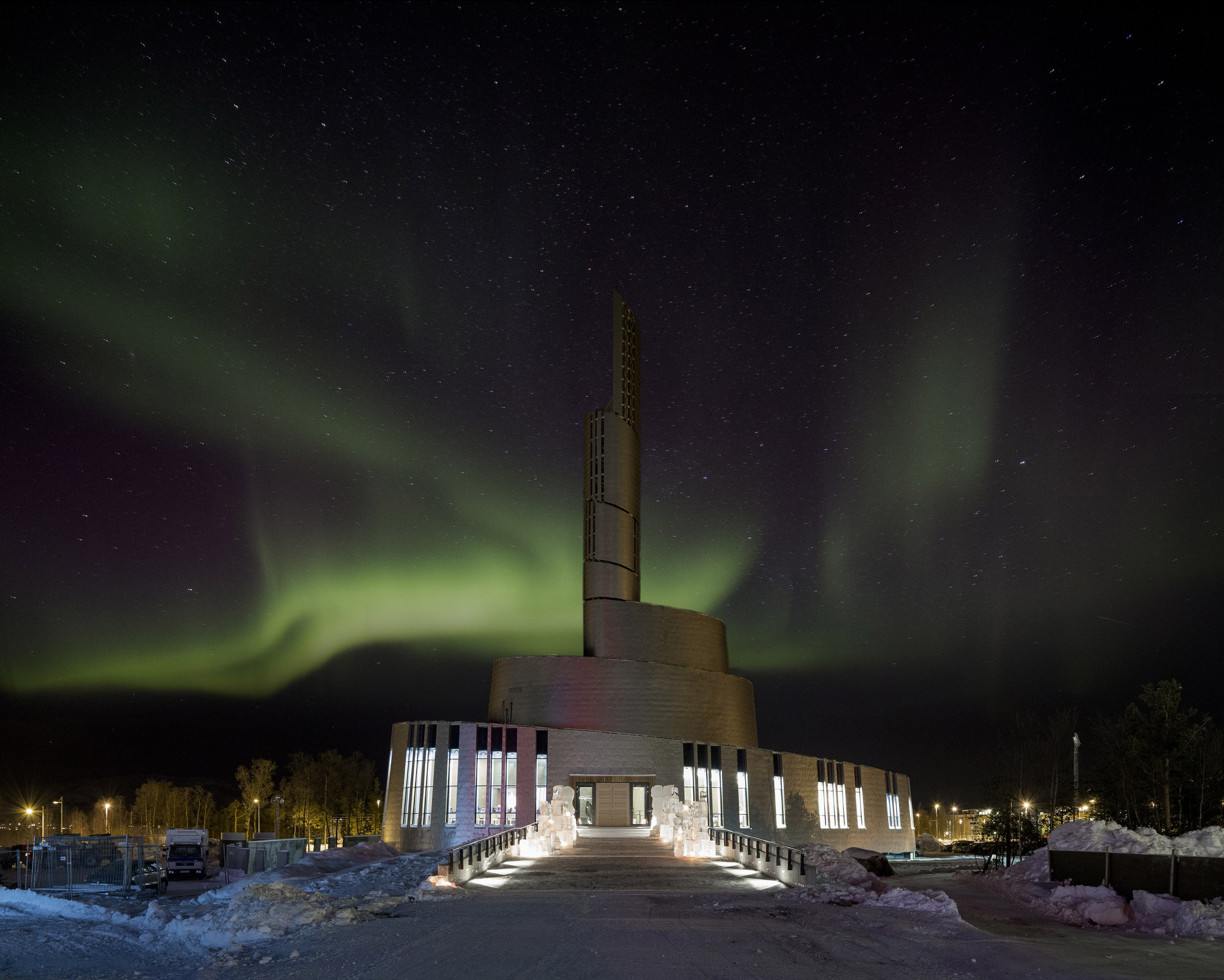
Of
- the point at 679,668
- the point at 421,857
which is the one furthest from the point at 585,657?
the point at 421,857

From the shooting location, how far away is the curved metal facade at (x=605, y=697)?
6372cm

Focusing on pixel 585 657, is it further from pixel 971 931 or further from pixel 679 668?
pixel 971 931

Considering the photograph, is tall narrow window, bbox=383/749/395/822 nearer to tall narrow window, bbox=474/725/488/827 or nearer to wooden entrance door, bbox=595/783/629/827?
tall narrow window, bbox=474/725/488/827

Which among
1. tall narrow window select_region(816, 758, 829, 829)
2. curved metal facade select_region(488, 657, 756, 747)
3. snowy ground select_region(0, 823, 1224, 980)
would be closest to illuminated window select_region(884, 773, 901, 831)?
tall narrow window select_region(816, 758, 829, 829)

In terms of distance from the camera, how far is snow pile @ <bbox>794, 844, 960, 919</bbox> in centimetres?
2111

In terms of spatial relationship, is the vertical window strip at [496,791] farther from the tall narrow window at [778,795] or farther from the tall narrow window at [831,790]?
the tall narrow window at [831,790]

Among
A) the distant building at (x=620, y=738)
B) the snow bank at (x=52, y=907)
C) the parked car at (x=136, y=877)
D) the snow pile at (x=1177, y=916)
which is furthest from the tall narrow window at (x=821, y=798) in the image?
the snow bank at (x=52, y=907)

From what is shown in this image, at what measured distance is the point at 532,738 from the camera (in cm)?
5844

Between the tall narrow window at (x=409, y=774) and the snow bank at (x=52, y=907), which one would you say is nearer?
the snow bank at (x=52, y=907)

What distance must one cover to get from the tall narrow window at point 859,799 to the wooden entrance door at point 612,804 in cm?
2234

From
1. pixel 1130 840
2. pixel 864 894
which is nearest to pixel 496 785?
pixel 864 894

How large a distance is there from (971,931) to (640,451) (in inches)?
2183

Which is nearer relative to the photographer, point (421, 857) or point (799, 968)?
point (799, 968)

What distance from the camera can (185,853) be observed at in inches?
1565
